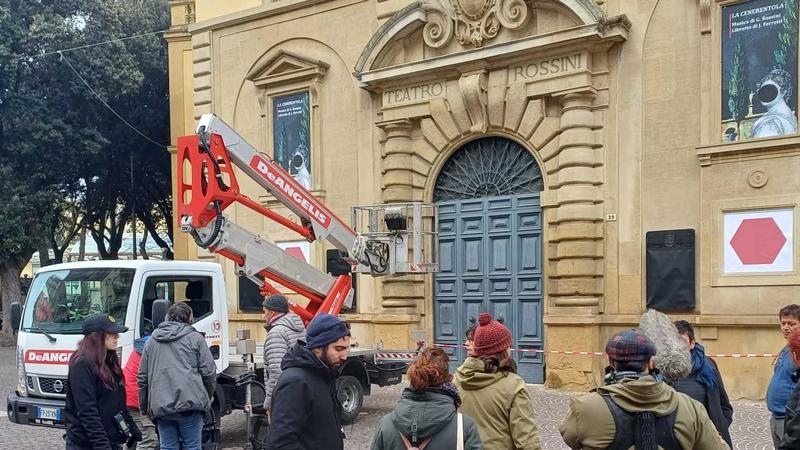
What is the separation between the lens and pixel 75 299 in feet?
25.8

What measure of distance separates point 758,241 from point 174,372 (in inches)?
356

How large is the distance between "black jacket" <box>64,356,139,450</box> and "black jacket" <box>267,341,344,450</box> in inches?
79.4

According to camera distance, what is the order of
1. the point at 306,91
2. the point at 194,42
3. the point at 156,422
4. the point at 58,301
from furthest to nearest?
the point at 194,42 < the point at 306,91 < the point at 58,301 < the point at 156,422

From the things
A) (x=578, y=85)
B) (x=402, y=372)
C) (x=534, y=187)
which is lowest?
(x=402, y=372)

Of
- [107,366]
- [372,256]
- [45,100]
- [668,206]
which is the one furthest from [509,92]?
[45,100]

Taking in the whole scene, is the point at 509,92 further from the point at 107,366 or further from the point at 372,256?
the point at 107,366

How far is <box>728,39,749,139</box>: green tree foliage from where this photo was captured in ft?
36.4

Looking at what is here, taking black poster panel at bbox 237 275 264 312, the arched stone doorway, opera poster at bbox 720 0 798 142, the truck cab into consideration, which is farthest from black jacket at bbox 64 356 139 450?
black poster panel at bbox 237 275 264 312

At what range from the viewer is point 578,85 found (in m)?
12.2

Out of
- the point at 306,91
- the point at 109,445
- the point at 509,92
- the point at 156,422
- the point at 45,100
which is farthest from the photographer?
the point at 45,100

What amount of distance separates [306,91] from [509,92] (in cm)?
499

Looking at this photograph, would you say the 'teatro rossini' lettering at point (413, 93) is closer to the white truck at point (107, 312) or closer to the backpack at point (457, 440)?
the white truck at point (107, 312)

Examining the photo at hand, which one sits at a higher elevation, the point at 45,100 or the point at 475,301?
the point at 45,100

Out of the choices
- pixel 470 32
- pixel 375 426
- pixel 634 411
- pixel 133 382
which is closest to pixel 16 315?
pixel 133 382
